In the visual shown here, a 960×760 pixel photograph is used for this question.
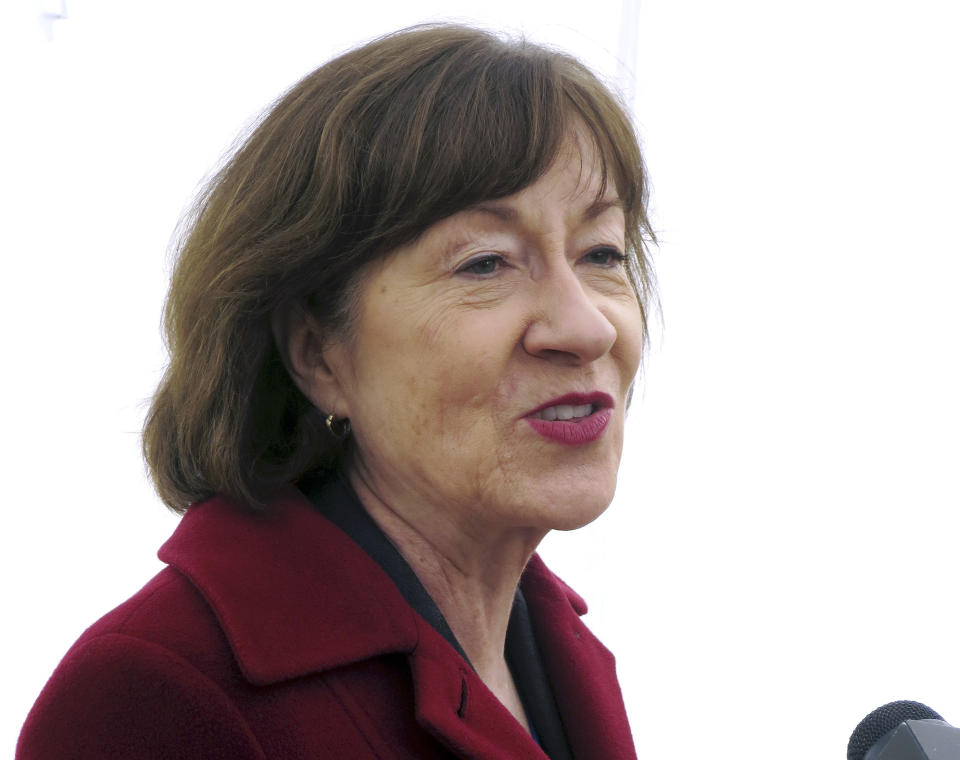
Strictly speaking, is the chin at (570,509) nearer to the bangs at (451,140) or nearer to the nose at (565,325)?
the nose at (565,325)

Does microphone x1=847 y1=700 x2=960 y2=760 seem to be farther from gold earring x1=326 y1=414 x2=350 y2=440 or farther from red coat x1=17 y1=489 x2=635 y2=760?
gold earring x1=326 y1=414 x2=350 y2=440

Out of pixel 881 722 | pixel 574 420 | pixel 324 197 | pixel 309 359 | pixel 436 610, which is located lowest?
pixel 881 722

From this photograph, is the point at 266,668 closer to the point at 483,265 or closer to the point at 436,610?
the point at 436,610

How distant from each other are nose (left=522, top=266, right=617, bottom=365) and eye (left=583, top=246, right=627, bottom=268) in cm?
7

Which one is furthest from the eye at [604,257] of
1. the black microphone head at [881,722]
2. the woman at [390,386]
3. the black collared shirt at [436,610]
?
the black microphone head at [881,722]

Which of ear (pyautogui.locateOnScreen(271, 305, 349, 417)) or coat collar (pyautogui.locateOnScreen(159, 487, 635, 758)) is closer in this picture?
coat collar (pyautogui.locateOnScreen(159, 487, 635, 758))

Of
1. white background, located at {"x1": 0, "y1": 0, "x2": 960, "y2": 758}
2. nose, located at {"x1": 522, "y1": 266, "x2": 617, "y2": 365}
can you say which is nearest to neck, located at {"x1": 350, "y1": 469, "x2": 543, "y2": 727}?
nose, located at {"x1": 522, "y1": 266, "x2": 617, "y2": 365}

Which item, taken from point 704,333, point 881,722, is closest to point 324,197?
point 881,722

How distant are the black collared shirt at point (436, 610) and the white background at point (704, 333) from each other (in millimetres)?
1258

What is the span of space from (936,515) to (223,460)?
199 cm

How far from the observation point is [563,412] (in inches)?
41.6

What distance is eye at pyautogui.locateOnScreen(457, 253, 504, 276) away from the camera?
3.39 ft

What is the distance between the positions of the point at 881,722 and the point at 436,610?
1.47 ft

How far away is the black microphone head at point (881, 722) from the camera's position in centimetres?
83
